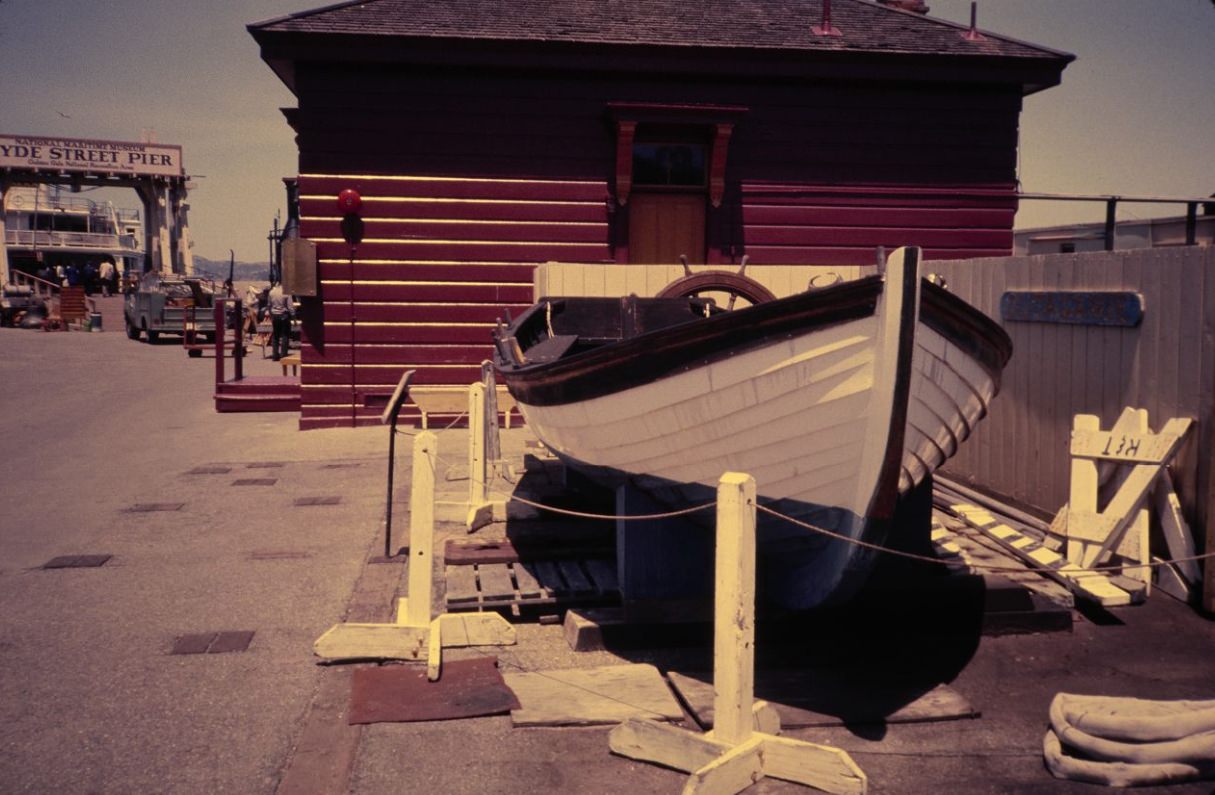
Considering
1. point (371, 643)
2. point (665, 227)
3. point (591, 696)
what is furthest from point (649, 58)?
point (591, 696)

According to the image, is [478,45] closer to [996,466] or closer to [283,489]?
[283,489]

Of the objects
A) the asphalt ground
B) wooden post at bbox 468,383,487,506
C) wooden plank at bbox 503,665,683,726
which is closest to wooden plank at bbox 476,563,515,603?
the asphalt ground

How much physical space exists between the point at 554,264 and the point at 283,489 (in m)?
3.61

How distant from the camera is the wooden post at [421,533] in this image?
491 centimetres

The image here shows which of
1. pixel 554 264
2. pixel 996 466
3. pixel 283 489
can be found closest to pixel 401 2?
pixel 554 264

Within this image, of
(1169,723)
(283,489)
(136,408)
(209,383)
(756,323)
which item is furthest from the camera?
(209,383)

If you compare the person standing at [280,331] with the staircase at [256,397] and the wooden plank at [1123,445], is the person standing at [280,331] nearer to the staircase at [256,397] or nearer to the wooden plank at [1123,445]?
the staircase at [256,397]

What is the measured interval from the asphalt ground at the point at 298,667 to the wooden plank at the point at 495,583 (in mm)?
285

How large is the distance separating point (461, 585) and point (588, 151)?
7.75m

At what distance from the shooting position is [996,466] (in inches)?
321

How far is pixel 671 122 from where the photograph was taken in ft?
40.0

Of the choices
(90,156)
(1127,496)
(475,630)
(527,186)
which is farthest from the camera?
(90,156)

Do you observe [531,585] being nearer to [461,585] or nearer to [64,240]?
[461,585]

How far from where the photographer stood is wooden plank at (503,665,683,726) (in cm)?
423
